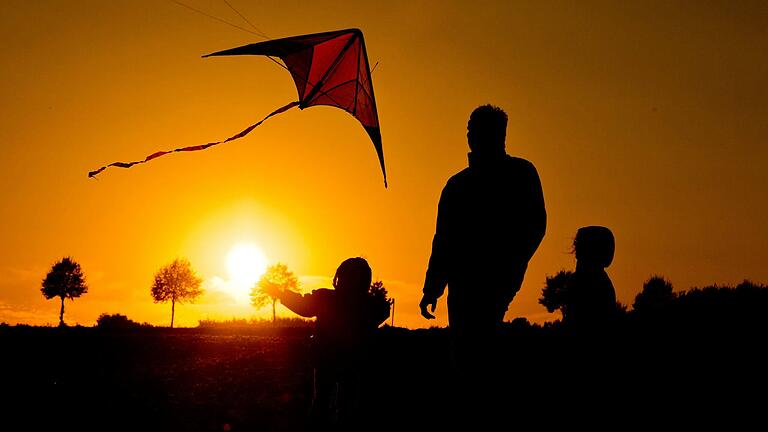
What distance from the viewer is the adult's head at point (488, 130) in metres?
4.96

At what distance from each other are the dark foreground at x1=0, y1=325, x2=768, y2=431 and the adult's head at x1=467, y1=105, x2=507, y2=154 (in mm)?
1459

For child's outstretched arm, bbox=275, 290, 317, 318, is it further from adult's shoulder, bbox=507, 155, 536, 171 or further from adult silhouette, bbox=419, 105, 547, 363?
adult's shoulder, bbox=507, 155, 536, 171

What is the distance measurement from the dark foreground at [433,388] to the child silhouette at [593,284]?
0.35 m

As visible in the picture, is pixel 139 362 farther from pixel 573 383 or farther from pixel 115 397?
pixel 573 383

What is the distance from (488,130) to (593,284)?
2.28 m

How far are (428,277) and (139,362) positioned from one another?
11780mm

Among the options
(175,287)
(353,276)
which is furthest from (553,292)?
(353,276)

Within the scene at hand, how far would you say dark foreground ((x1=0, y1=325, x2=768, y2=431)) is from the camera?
19.4 ft

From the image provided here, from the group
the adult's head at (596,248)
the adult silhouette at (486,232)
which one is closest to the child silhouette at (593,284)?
the adult's head at (596,248)

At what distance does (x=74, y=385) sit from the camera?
11258 mm

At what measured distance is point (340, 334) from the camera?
582 cm

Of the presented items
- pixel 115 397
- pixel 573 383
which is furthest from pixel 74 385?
pixel 573 383

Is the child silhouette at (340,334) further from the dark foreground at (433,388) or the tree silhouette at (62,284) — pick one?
Answer: the tree silhouette at (62,284)

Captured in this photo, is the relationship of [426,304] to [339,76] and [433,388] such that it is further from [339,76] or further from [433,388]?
[339,76]
